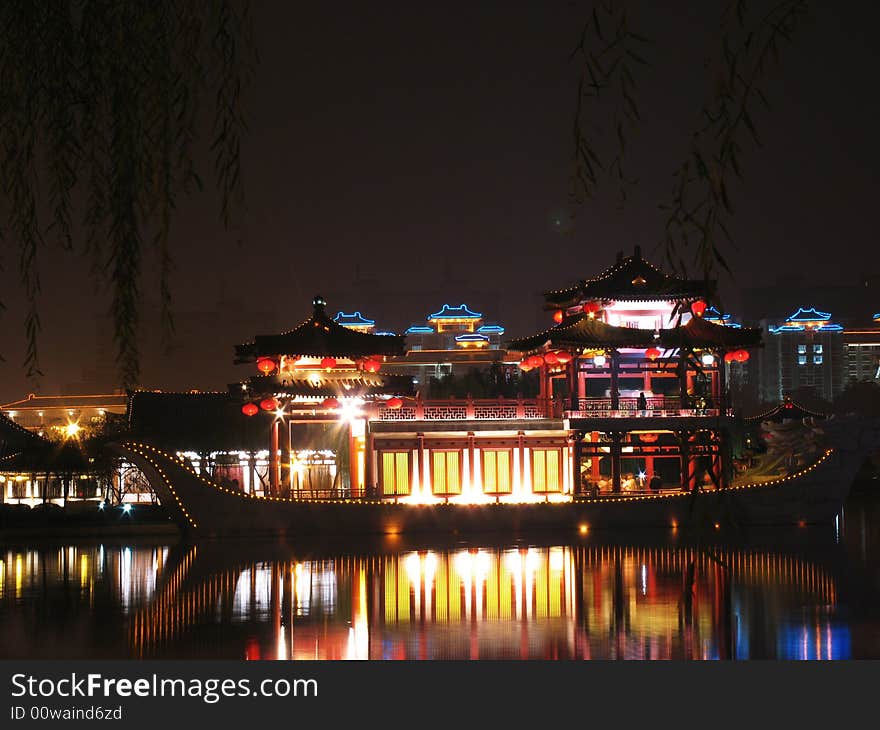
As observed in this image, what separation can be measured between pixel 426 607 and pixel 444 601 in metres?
0.47

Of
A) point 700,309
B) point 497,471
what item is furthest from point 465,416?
point 700,309

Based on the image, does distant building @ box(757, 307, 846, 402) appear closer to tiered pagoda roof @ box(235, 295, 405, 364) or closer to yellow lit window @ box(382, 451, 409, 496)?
yellow lit window @ box(382, 451, 409, 496)

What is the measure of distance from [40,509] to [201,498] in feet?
17.7

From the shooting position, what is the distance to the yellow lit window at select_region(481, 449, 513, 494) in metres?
A: 24.3

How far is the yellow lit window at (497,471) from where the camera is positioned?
24344mm

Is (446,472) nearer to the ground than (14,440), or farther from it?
nearer to the ground

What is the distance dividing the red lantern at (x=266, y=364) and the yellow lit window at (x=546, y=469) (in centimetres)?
543

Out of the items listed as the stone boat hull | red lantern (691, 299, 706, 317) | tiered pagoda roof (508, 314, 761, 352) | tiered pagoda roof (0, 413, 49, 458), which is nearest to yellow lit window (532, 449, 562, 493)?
the stone boat hull

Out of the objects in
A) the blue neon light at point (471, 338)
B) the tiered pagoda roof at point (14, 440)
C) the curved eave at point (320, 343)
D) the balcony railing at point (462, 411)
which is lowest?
the tiered pagoda roof at point (14, 440)

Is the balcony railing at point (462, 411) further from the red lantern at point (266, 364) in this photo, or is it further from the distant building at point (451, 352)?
the distant building at point (451, 352)

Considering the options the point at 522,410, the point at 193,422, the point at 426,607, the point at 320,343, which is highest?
the point at 320,343

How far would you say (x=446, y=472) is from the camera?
2430cm

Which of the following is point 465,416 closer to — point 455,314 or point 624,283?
point 624,283

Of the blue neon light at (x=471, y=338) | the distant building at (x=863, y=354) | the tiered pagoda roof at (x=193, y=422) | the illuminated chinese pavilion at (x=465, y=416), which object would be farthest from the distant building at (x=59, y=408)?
the distant building at (x=863, y=354)
